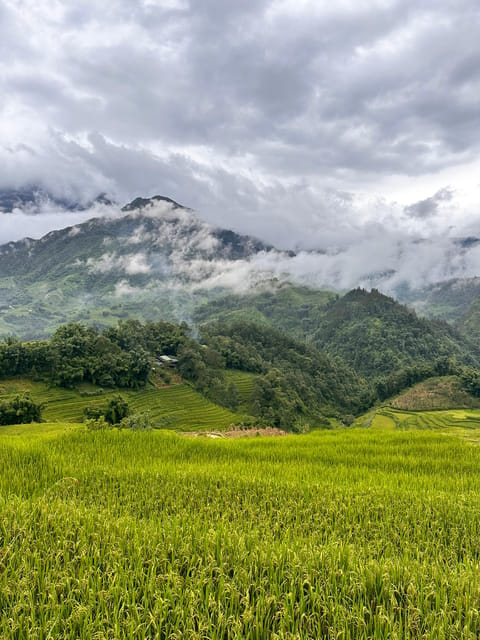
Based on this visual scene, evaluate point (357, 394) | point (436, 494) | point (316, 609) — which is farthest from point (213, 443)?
point (357, 394)

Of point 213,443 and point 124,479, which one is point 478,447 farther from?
point 124,479

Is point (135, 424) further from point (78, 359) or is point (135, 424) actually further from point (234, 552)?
point (78, 359)

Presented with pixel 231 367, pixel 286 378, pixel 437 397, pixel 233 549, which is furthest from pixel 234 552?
pixel 437 397

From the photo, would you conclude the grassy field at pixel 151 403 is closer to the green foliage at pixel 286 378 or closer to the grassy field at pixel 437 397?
the green foliage at pixel 286 378

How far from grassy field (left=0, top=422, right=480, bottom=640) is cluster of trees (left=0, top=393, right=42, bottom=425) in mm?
34872

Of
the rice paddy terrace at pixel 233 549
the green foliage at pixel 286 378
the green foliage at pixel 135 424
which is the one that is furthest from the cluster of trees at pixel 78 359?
the rice paddy terrace at pixel 233 549

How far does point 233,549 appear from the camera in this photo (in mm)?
2877

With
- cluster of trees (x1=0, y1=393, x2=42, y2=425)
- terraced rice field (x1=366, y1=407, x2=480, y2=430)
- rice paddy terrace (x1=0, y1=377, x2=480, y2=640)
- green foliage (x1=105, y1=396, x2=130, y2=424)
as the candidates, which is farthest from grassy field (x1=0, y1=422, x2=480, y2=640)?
terraced rice field (x1=366, y1=407, x2=480, y2=430)

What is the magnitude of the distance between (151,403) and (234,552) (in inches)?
2537

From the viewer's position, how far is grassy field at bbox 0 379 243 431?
50.8 metres

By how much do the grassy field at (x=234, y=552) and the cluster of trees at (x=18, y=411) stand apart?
3487cm

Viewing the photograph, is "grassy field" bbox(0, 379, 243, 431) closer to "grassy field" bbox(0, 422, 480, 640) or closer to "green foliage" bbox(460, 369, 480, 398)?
"grassy field" bbox(0, 422, 480, 640)

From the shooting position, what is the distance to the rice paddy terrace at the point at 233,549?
82.2 inches

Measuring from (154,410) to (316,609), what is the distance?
63.0m
